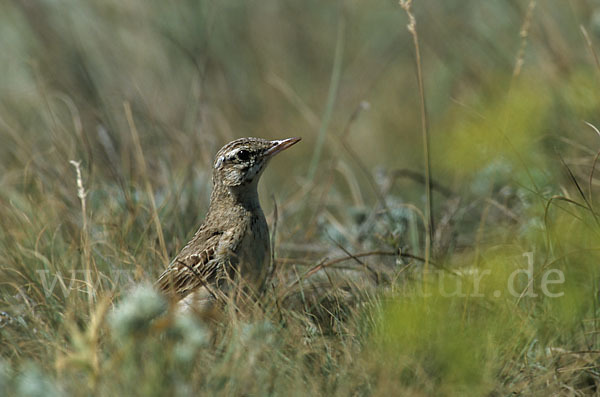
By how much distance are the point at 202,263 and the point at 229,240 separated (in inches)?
8.1

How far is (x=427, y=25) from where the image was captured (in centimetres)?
834

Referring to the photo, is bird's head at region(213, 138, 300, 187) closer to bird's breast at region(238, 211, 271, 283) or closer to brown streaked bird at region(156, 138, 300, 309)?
brown streaked bird at region(156, 138, 300, 309)

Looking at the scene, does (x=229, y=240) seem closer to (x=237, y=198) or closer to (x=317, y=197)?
(x=237, y=198)

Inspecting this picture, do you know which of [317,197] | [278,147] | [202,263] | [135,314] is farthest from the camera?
[317,197]

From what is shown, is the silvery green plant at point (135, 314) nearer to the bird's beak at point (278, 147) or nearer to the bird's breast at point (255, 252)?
the bird's breast at point (255, 252)

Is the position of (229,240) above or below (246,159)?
below

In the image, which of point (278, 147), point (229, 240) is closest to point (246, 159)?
point (278, 147)

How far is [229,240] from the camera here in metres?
4.34

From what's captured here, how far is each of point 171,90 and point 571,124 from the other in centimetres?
451

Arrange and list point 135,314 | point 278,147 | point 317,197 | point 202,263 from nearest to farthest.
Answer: point 135,314
point 202,263
point 278,147
point 317,197

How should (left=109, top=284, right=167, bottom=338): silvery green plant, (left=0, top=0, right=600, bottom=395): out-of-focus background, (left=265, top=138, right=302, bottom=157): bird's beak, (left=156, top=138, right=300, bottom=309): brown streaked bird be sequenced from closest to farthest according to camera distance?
(left=109, top=284, right=167, bottom=338): silvery green plant → (left=0, top=0, right=600, bottom=395): out-of-focus background → (left=156, top=138, right=300, bottom=309): brown streaked bird → (left=265, top=138, right=302, bottom=157): bird's beak

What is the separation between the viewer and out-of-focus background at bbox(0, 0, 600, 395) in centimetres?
316

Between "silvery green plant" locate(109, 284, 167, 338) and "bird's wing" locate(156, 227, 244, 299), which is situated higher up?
"silvery green plant" locate(109, 284, 167, 338)

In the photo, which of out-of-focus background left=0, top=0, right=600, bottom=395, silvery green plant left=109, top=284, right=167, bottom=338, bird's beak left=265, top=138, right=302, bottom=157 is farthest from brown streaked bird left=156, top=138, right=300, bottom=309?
silvery green plant left=109, top=284, right=167, bottom=338
